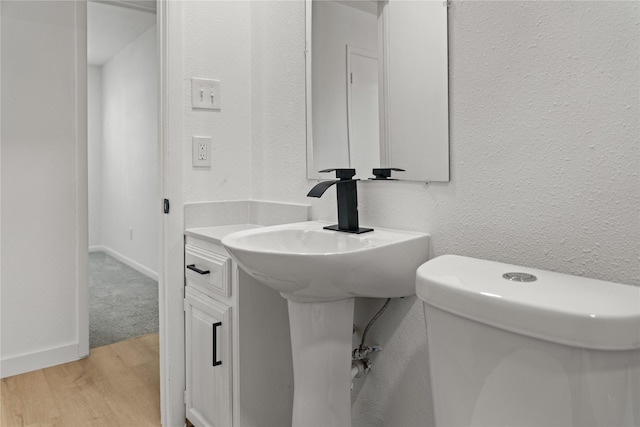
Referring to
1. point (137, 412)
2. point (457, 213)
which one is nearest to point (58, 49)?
point (137, 412)

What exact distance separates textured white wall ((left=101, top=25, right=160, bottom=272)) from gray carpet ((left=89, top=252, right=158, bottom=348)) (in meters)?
0.23

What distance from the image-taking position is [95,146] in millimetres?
5246

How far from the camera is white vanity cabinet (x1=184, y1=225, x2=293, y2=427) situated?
4.69 ft

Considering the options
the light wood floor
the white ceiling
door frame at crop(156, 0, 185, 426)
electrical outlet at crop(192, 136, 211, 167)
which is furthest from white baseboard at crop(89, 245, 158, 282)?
electrical outlet at crop(192, 136, 211, 167)

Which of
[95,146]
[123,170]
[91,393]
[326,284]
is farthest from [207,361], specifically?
[95,146]

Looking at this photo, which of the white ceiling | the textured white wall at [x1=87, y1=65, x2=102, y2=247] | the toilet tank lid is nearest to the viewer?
the toilet tank lid

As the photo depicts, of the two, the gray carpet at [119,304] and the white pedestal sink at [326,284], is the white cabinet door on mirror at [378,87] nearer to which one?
the white pedestal sink at [326,284]

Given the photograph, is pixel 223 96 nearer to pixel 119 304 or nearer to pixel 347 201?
pixel 347 201

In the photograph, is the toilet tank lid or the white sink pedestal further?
the white sink pedestal

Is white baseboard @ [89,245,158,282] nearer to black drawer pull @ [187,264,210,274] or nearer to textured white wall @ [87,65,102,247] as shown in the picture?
textured white wall @ [87,65,102,247]

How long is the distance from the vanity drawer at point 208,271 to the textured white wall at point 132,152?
2263 millimetres

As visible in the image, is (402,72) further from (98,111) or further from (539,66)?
(98,111)

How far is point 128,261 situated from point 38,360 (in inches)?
95.6

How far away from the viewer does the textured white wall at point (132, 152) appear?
394 centimetres
